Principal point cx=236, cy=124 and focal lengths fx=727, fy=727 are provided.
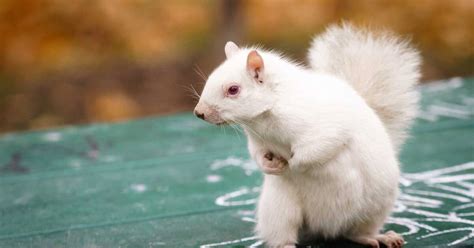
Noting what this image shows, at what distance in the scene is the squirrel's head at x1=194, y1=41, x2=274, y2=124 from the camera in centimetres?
167

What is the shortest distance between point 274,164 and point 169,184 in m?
1.01

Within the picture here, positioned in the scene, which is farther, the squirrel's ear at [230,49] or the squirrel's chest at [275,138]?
the squirrel's ear at [230,49]

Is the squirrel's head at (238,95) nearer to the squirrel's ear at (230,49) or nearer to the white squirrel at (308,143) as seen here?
the white squirrel at (308,143)

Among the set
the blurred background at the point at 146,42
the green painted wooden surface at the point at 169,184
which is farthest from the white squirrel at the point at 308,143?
the blurred background at the point at 146,42

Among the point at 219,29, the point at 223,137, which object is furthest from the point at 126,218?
the point at 219,29

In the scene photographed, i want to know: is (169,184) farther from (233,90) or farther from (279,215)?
(233,90)


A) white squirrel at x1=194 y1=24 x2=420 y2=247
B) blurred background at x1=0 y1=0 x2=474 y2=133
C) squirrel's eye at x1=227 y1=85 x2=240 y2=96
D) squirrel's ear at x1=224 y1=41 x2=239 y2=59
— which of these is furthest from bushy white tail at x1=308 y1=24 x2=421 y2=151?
blurred background at x1=0 y1=0 x2=474 y2=133

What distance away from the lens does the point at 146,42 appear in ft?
20.4

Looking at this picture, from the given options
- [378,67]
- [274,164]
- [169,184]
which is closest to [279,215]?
[274,164]

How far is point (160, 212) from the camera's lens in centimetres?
231

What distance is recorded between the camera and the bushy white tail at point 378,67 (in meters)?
2.01

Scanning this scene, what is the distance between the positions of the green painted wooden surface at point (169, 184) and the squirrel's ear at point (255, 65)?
20.6 inches

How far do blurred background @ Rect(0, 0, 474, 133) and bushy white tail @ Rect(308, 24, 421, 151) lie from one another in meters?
3.60

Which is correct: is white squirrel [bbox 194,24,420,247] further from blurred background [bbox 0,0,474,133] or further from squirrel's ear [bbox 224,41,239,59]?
blurred background [bbox 0,0,474,133]
